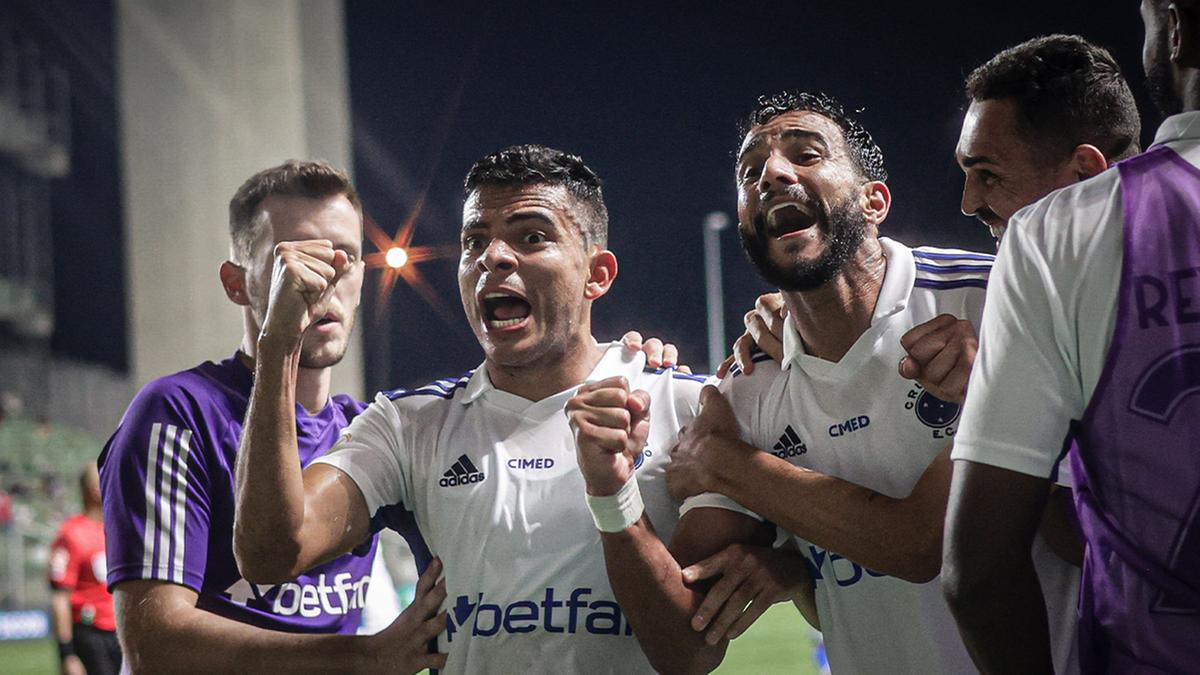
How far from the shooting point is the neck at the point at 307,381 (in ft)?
10.6

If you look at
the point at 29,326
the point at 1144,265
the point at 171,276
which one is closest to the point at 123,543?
the point at 1144,265

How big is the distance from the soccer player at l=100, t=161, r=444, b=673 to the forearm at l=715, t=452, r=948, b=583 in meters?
0.78

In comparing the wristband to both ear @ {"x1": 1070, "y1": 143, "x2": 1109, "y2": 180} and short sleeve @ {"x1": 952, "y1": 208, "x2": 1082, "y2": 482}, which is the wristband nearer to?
ear @ {"x1": 1070, "y1": 143, "x2": 1109, "y2": 180}

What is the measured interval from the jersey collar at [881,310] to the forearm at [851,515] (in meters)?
0.32

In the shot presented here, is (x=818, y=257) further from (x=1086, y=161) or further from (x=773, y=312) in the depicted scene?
(x=1086, y=161)

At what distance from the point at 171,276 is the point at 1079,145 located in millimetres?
11822

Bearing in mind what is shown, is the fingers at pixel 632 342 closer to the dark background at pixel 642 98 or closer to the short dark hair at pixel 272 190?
the short dark hair at pixel 272 190

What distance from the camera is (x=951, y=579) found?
1757mm

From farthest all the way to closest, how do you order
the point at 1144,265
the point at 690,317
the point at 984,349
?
the point at 690,317
the point at 984,349
the point at 1144,265

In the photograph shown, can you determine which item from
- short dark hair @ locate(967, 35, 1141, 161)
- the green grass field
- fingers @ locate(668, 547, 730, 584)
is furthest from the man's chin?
the green grass field

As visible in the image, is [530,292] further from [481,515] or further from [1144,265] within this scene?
[1144,265]

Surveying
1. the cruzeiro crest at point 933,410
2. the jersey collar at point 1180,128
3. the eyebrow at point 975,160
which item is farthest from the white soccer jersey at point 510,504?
the jersey collar at point 1180,128

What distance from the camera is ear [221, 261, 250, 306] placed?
3252 mm

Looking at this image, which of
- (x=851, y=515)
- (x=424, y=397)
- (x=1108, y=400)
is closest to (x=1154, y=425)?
(x=1108, y=400)
